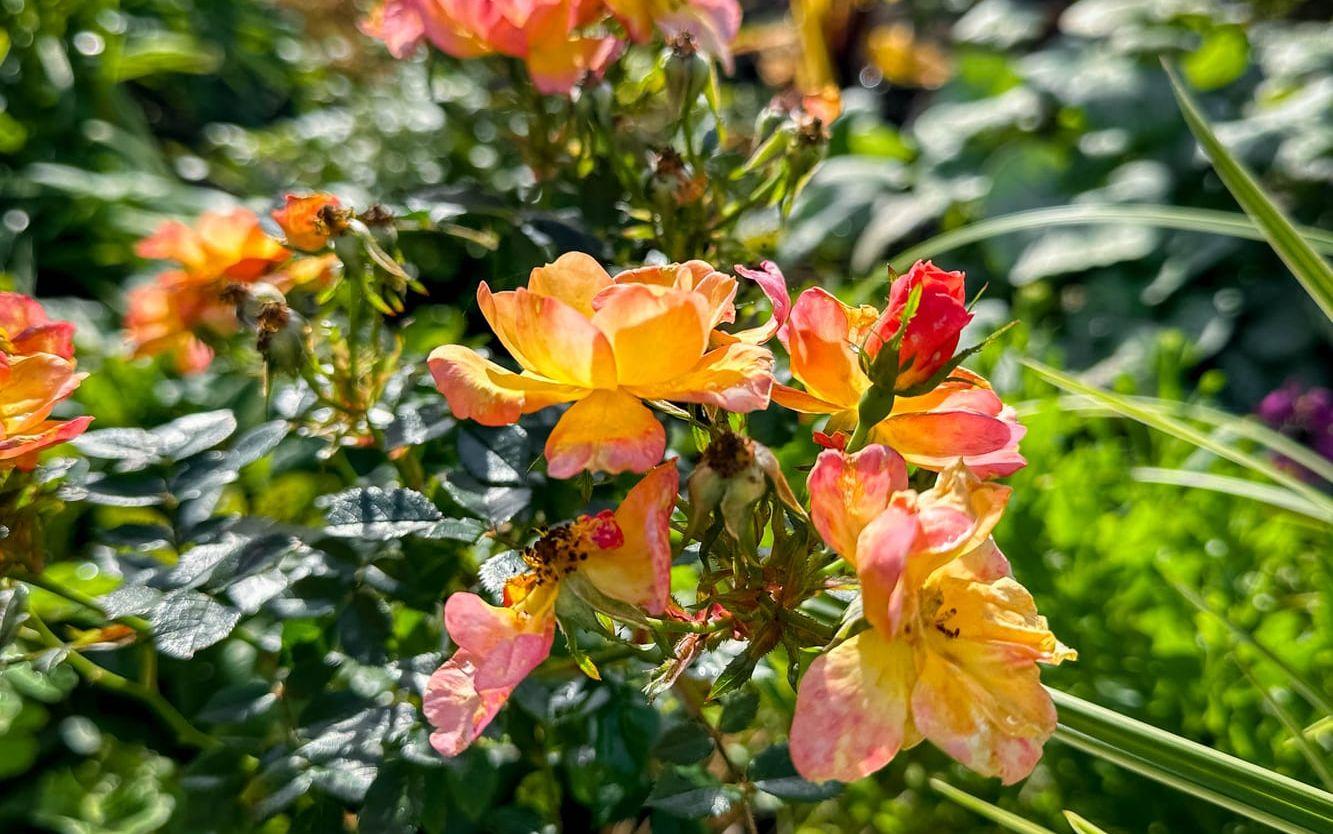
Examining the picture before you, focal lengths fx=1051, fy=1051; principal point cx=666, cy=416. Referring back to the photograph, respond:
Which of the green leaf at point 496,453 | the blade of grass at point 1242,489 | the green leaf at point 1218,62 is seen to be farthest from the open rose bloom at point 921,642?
the green leaf at point 1218,62

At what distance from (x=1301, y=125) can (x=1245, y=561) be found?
3.73 ft

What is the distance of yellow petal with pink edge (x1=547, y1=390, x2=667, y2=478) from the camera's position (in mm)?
420

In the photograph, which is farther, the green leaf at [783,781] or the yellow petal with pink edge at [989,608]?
the green leaf at [783,781]

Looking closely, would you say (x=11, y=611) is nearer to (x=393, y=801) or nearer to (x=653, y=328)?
(x=393, y=801)

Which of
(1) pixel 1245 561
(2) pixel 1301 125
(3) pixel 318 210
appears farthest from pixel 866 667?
(2) pixel 1301 125

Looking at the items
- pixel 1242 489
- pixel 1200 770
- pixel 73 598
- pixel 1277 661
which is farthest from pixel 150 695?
pixel 1242 489

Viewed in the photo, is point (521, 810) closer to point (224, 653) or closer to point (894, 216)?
point (224, 653)

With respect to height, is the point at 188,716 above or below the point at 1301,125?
above

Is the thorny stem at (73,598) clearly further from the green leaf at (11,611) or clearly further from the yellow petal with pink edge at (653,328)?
the yellow petal with pink edge at (653,328)

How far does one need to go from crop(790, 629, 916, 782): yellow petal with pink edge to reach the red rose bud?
12 centimetres

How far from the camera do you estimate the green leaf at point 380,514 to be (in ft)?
1.73

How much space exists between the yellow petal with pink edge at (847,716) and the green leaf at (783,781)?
158 mm

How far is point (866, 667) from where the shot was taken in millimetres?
402

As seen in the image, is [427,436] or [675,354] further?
[427,436]
